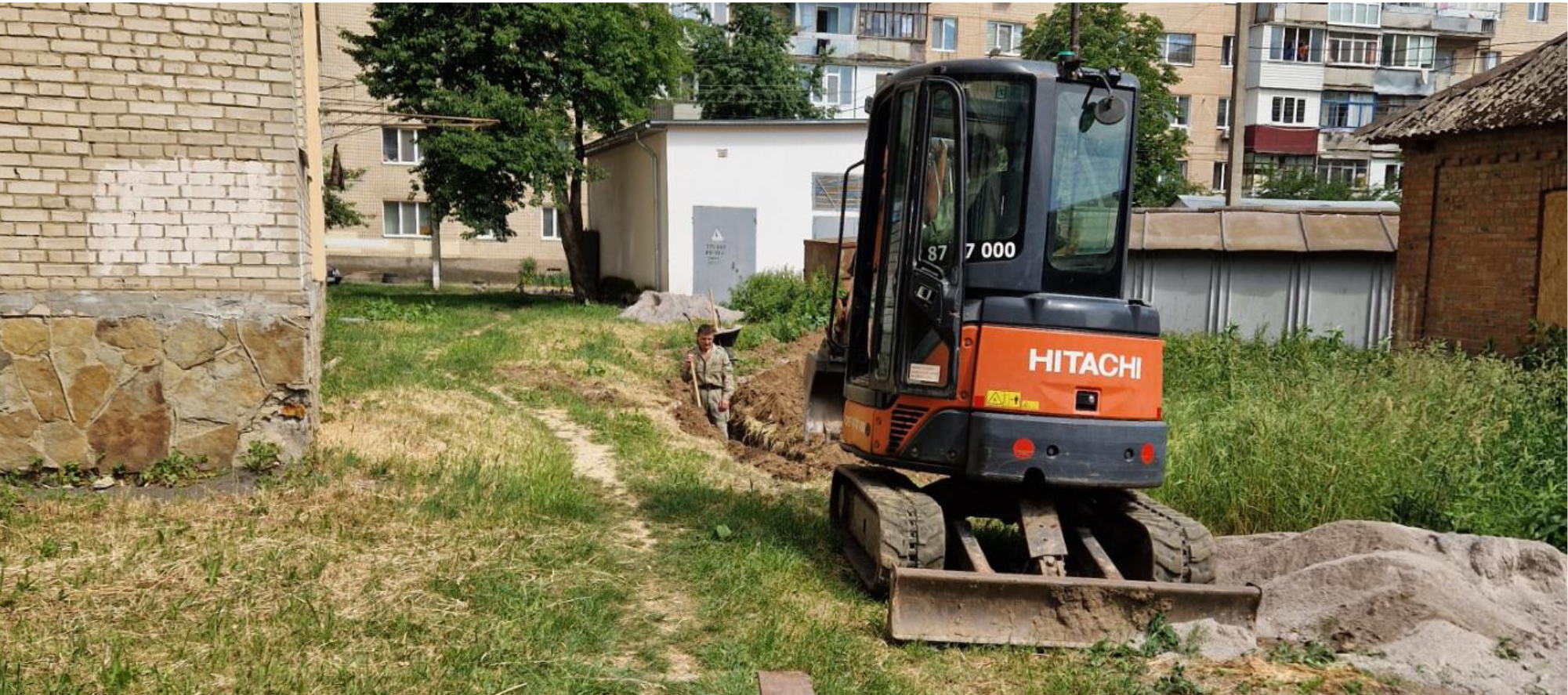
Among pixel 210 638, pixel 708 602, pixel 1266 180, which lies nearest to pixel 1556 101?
pixel 708 602

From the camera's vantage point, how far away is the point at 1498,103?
12797 millimetres

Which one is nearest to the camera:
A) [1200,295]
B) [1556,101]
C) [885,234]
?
[885,234]

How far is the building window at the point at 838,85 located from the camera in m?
42.1

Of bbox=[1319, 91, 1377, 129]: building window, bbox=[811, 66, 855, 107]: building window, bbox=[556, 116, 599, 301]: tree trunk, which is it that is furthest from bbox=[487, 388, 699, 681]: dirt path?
bbox=[1319, 91, 1377, 129]: building window

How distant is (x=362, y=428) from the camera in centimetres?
920

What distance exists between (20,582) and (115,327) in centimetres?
270

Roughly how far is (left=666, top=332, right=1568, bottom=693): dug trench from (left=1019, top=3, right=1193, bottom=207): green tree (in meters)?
31.2

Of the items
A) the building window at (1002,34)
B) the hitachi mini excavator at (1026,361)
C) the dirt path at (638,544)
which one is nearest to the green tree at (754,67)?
the building window at (1002,34)

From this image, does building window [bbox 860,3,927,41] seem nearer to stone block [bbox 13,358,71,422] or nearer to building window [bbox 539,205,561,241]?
building window [bbox 539,205,561,241]

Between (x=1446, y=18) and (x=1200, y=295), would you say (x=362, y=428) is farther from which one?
(x=1446, y=18)

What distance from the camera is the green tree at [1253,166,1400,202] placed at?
124ft

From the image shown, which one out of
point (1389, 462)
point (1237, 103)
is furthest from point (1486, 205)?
point (1237, 103)

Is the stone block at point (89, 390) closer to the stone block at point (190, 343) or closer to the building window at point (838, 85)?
the stone block at point (190, 343)

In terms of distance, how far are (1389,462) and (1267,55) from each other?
40.1m
